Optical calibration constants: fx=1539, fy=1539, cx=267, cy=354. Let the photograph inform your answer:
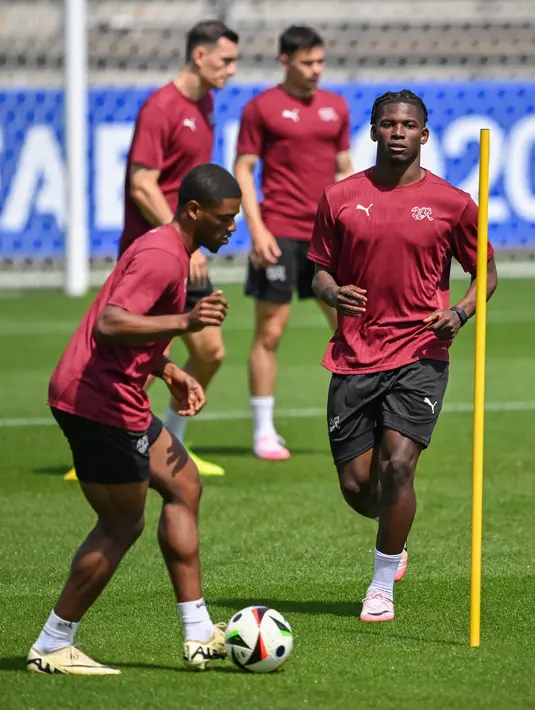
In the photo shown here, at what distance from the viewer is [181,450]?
5.69 m

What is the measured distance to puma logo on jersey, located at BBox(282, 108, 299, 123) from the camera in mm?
10125

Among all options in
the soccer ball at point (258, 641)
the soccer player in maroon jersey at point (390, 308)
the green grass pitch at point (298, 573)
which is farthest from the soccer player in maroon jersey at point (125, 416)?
the soccer player in maroon jersey at point (390, 308)

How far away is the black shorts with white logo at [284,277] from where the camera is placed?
9.94 m

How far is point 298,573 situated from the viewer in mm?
7117

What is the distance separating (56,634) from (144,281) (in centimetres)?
130

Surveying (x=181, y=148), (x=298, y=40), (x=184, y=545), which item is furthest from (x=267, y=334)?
(x=184, y=545)

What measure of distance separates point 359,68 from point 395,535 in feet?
54.7

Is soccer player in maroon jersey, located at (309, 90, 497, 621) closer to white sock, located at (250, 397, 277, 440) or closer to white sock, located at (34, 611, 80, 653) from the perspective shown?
white sock, located at (34, 611, 80, 653)

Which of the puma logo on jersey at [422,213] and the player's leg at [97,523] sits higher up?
the puma logo on jersey at [422,213]

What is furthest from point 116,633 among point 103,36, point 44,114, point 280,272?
point 103,36

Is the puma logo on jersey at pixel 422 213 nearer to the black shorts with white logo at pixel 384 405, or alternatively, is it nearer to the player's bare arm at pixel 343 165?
the black shorts with white logo at pixel 384 405

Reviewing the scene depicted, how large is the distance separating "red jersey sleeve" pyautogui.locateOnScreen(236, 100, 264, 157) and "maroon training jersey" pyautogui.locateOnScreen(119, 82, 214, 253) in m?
0.80

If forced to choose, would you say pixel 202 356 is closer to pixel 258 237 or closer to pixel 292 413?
pixel 258 237

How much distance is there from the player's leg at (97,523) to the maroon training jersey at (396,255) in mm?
1369
